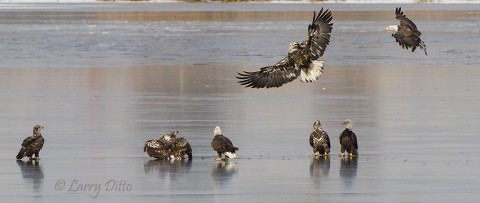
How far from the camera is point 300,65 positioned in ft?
47.0

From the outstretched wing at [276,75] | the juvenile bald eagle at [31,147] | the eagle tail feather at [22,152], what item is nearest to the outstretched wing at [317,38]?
the outstretched wing at [276,75]

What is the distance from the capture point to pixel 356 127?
53.8 feet

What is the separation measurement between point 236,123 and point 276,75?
8.19 ft

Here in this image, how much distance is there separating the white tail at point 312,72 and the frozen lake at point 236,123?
0.76 meters

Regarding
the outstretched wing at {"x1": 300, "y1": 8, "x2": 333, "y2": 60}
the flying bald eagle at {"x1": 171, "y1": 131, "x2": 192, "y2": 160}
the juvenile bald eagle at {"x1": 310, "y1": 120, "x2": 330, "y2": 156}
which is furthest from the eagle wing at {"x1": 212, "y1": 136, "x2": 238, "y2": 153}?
the outstretched wing at {"x1": 300, "y1": 8, "x2": 333, "y2": 60}

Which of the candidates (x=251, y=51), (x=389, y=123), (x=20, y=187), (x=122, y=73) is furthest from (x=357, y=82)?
(x=20, y=187)

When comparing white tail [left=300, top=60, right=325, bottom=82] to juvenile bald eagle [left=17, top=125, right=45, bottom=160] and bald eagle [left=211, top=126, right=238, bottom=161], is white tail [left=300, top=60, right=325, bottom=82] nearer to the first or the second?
bald eagle [left=211, top=126, right=238, bottom=161]

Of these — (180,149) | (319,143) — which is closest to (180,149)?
(180,149)

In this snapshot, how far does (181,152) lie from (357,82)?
35.6 ft

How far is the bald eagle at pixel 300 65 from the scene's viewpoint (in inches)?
562

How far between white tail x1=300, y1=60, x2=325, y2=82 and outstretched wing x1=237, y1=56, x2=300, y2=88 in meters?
0.08

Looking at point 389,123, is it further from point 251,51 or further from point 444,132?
point 251,51

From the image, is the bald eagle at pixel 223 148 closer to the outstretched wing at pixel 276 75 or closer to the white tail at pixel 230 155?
the white tail at pixel 230 155

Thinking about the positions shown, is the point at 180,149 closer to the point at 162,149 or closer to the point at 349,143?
the point at 162,149
